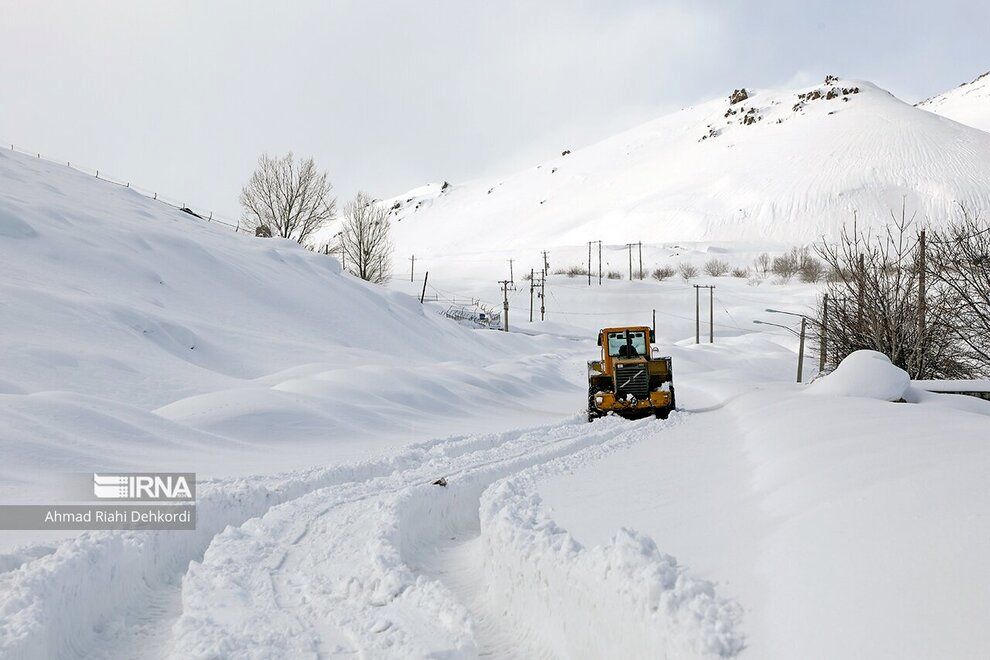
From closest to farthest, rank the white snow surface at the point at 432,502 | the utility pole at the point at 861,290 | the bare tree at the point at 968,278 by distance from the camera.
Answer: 1. the white snow surface at the point at 432,502
2. the bare tree at the point at 968,278
3. the utility pole at the point at 861,290

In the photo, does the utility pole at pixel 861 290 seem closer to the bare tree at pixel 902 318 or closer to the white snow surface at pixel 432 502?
the bare tree at pixel 902 318

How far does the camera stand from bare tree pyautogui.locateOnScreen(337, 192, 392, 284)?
62.8m

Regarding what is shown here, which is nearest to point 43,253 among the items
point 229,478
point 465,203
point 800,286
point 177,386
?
point 177,386

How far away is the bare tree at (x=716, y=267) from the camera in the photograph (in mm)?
92438

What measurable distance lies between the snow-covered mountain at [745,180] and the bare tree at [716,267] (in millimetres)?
17173

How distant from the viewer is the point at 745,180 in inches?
5103

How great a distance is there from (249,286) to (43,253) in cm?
680

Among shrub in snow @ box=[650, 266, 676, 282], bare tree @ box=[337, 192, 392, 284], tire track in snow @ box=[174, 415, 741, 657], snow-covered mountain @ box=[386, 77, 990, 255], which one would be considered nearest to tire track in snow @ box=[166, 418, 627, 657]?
tire track in snow @ box=[174, 415, 741, 657]

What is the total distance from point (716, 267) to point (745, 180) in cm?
4425

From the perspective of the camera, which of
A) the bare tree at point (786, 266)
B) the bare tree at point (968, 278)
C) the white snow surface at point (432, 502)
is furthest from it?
the bare tree at point (786, 266)

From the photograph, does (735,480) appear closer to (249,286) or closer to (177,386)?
(177,386)

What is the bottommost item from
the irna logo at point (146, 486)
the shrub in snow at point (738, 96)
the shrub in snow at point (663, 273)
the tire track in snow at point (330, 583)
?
the tire track in snow at point (330, 583)

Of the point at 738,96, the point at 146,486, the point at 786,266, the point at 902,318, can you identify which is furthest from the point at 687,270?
the point at 738,96

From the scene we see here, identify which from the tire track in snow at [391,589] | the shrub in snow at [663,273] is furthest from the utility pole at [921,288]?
the shrub in snow at [663,273]
